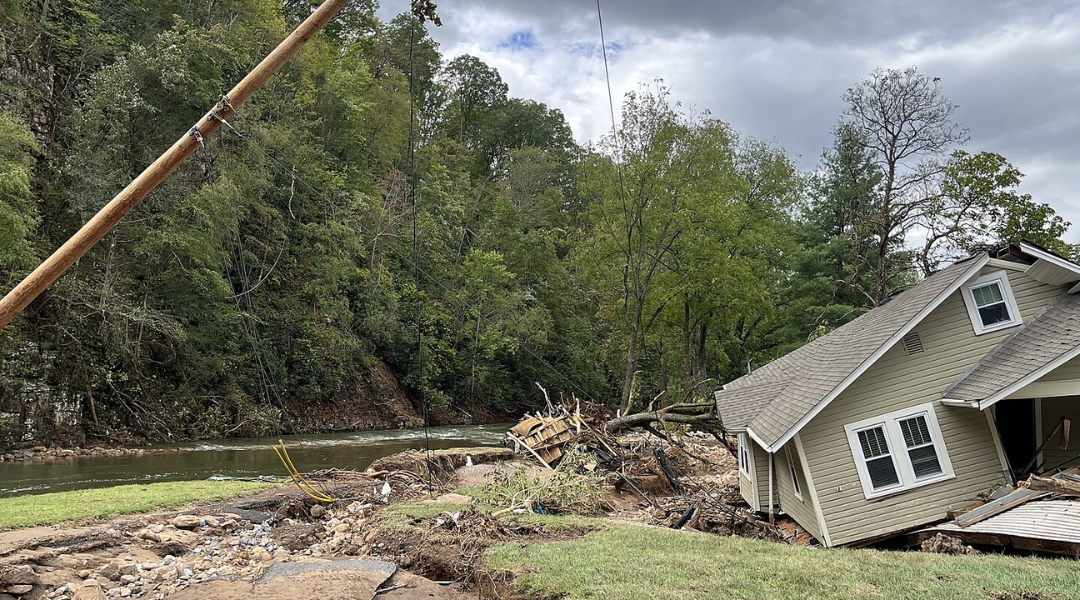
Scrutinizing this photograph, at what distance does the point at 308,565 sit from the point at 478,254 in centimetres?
3510

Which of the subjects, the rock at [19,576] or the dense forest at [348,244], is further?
the dense forest at [348,244]

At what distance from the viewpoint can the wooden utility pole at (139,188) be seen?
6398mm

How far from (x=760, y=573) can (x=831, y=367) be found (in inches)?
245

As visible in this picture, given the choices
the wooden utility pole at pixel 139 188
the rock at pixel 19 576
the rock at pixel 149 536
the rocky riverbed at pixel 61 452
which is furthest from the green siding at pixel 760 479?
the rocky riverbed at pixel 61 452

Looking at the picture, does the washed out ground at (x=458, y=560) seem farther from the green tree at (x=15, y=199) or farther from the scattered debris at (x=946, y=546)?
the green tree at (x=15, y=199)

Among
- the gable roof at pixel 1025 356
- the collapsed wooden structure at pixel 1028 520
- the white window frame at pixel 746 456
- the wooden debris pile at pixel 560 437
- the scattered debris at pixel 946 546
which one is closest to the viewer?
the collapsed wooden structure at pixel 1028 520

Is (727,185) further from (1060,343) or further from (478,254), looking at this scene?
(1060,343)

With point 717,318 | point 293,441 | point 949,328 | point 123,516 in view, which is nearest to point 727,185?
point 717,318

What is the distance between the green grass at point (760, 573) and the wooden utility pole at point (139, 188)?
19.1ft

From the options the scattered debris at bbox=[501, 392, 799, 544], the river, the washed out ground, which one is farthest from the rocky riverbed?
the scattered debris at bbox=[501, 392, 799, 544]

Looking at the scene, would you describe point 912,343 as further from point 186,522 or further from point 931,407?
point 186,522

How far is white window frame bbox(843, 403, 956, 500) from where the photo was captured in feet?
37.5

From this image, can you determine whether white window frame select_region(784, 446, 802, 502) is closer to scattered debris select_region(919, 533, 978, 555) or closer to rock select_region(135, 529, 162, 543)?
scattered debris select_region(919, 533, 978, 555)

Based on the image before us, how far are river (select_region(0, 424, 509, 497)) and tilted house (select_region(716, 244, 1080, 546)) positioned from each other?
46.4 ft
